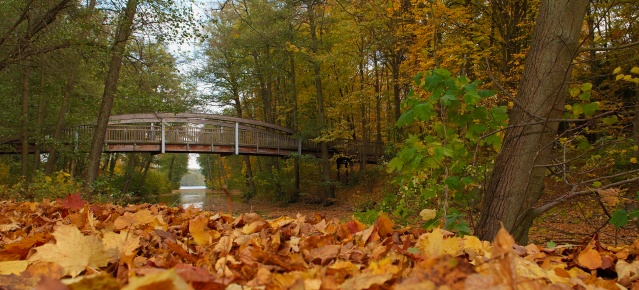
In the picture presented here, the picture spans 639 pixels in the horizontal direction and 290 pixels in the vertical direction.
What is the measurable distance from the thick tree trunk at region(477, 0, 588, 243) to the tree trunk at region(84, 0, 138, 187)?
7.97 metres

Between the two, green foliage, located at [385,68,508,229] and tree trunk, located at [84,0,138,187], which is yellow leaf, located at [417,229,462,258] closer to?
green foliage, located at [385,68,508,229]

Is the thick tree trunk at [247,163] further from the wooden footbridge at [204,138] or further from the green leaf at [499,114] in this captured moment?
the green leaf at [499,114]

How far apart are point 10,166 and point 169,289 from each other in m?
21.6

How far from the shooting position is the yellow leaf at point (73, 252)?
813mm

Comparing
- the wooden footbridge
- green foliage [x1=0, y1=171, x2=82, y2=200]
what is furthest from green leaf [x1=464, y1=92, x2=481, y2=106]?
the wooden footbridge

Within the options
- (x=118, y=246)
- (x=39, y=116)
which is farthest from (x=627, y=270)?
(x=39, y=116)

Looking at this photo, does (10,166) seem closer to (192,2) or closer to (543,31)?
(192,2)

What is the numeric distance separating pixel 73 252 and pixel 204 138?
19798 millimetres

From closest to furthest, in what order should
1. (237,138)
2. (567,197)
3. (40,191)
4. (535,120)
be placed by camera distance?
(567,197), (535,120), (40,191), (237,138)

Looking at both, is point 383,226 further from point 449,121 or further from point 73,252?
point 449,121

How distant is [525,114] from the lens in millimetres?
2133

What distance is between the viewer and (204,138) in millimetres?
19922

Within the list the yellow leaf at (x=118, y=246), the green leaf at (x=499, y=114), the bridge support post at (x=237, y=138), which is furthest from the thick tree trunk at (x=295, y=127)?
the yellow leaf at (x=118, y=246)

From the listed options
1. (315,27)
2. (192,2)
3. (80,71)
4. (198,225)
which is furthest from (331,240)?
(315,27)
